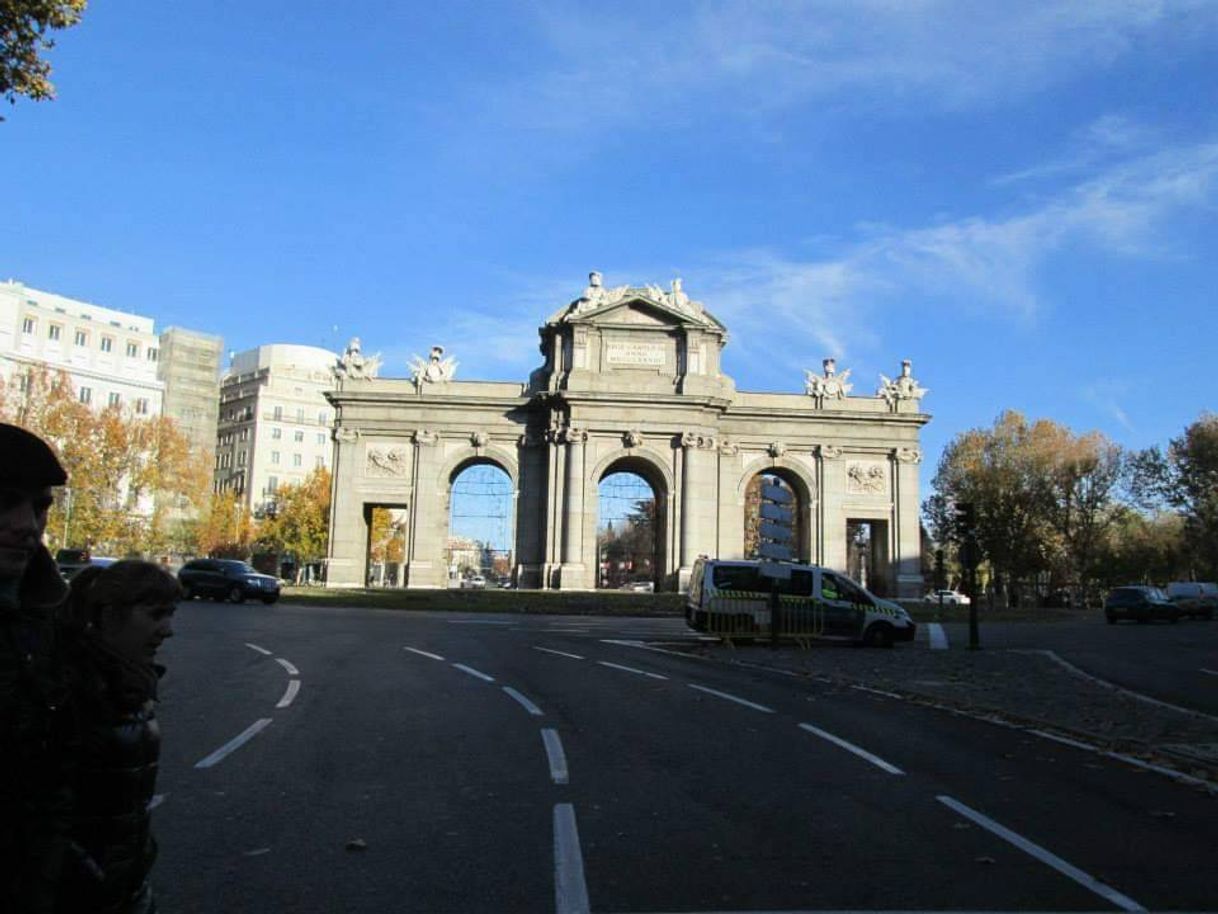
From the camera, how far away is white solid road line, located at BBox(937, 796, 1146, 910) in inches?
209

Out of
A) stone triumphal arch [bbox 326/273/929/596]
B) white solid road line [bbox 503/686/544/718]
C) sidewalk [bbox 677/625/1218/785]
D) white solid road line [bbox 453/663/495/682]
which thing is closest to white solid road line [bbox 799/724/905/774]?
sidewalk [bbox 677/625/1218/785]

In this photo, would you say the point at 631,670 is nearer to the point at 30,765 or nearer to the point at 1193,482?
the point at 30,765

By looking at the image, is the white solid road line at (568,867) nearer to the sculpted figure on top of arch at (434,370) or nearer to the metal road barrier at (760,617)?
the metal road barrier at (760,617)

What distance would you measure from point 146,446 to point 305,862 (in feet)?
220

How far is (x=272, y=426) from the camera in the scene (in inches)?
4574

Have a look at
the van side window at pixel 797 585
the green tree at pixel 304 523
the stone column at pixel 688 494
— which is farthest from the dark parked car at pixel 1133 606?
the green tree at pixel 304 523

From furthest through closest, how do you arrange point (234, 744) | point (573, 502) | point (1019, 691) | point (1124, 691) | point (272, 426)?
1. point (272, 426)
2. point (573, 502)
3. point (1124, 691)
4. point (1019, 691)
5. point (234, 744)

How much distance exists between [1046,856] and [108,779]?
5440mm

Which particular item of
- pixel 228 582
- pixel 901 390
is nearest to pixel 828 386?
pixel 901 390

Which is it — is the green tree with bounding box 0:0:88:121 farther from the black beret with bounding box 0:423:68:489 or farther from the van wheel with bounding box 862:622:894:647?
the van wheel with bounding box 862:622:894:647

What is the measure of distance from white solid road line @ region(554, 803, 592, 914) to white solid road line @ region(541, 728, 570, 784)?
1002 millimetres

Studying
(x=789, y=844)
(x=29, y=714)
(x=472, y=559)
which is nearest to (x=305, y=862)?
(x=789, y=844)

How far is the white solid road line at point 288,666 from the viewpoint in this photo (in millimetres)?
14750

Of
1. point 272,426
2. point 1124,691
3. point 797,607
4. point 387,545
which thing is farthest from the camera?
point 272,426
